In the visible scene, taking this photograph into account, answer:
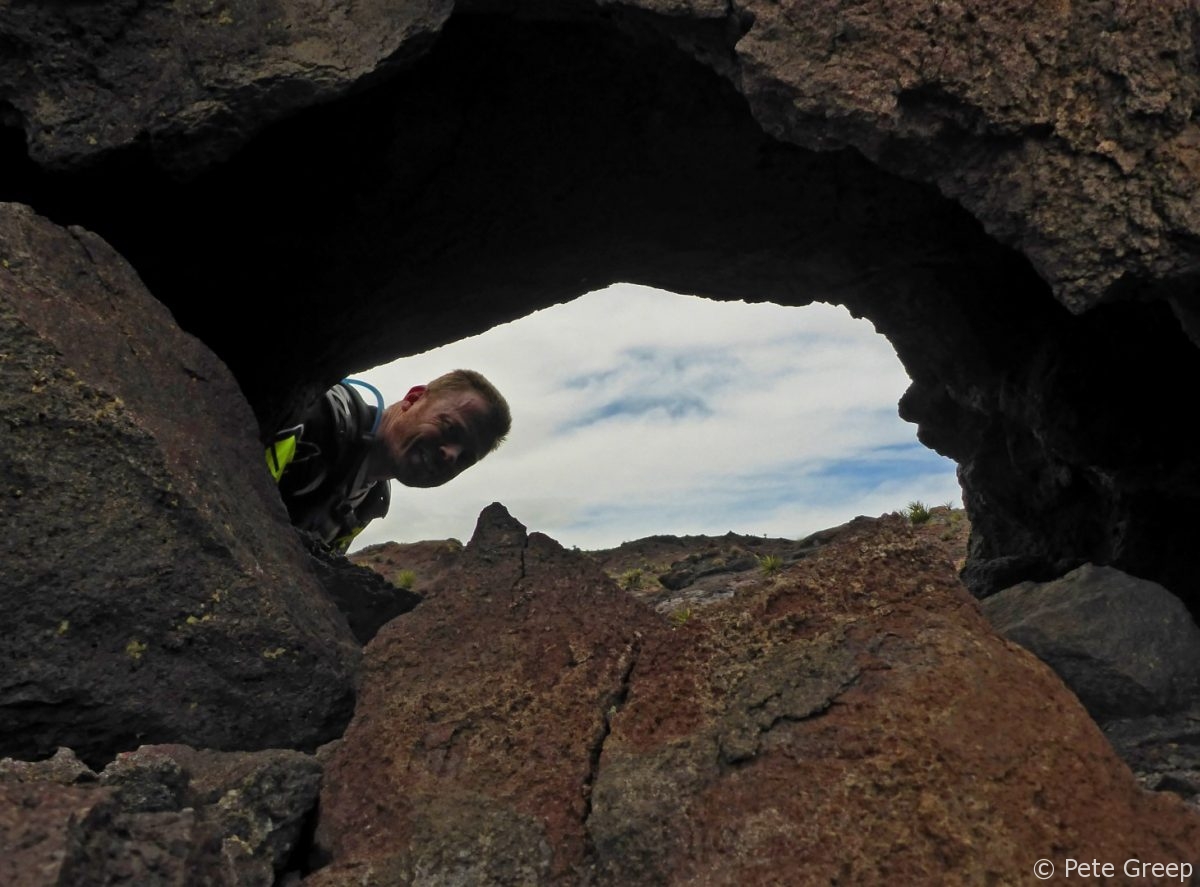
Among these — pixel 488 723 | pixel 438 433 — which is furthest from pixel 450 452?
pixel 488 723

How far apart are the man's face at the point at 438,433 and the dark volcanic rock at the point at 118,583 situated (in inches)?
191

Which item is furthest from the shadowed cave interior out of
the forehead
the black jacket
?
the forehead

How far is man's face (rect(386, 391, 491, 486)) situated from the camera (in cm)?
930

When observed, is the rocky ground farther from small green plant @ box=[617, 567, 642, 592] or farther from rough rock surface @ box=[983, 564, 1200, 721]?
small green plant @ box=[617, 567, 642, 592]

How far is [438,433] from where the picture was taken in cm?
929

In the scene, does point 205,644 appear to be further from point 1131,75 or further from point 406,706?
point 1131,75

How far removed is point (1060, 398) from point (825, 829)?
4738 mm

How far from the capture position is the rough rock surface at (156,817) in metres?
2.49

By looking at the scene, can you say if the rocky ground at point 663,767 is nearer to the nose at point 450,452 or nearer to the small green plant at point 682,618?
the small green plant at point 682,618

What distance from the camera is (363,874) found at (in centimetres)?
337

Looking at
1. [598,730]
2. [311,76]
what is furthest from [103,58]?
[598,730]

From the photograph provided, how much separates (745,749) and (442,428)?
6384 mm

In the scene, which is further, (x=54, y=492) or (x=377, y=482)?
(x=377, y=482)

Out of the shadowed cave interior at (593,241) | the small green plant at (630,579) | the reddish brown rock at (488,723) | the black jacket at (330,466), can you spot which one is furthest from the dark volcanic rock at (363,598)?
the small green plant at (630,579)
